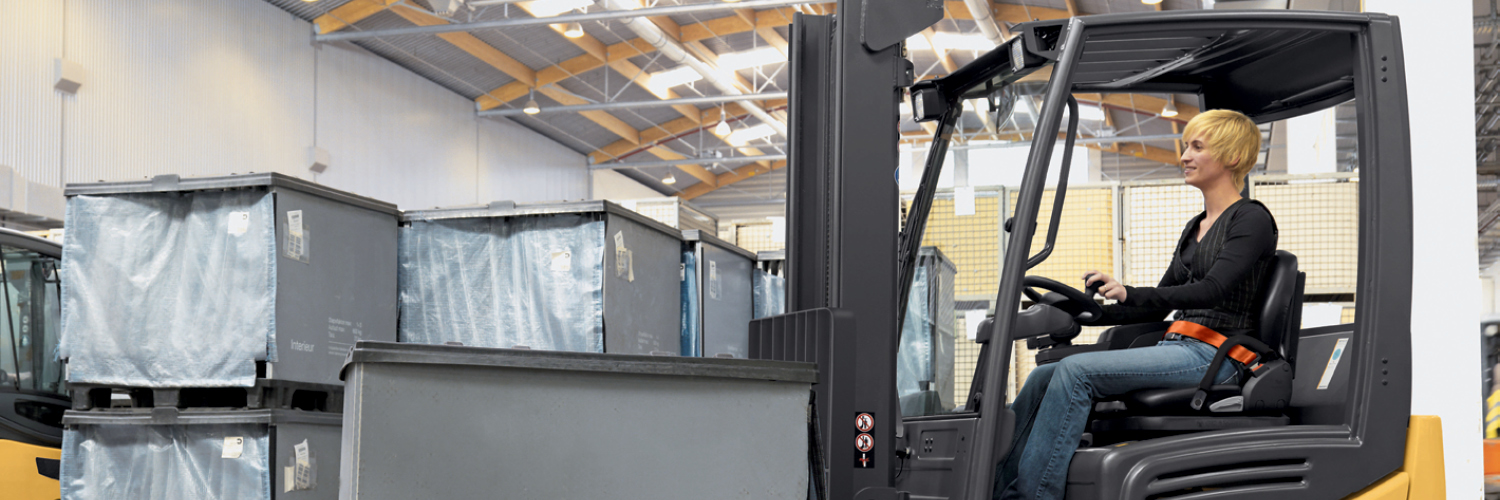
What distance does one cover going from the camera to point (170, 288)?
4.48 meters

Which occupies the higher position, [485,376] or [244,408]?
[485,376]

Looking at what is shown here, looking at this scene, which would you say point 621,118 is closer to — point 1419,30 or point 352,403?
point 1419,30

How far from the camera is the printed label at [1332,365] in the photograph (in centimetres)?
318

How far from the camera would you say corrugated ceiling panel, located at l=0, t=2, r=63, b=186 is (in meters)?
11.2

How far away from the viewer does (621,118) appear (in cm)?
2256

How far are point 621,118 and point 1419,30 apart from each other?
58.8ft

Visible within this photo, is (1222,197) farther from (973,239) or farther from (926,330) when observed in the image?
(973,239)

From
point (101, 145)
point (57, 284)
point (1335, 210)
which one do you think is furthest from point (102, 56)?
point (1335, 210)

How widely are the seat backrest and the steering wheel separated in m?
0.42

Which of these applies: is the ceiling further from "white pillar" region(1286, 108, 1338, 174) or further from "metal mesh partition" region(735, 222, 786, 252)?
"metal mesh partition" region(735, 222, 786, 252)

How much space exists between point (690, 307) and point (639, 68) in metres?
14.4

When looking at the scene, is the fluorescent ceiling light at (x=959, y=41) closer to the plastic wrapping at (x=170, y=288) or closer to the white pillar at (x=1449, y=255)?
the white pillar at (x=1449, y=255)

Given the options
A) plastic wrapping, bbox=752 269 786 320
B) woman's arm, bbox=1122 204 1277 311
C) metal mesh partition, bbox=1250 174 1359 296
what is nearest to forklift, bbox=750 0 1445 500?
woman's arm, bbox=1122 204 1277 311

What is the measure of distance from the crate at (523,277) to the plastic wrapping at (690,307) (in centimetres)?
64
